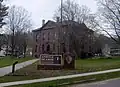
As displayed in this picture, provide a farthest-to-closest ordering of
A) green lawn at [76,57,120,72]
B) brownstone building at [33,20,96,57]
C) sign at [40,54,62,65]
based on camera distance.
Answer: brownstone building at [33,20,96,57] < sign at [40,54,62,65] < green lawn at [76,57,120,72]

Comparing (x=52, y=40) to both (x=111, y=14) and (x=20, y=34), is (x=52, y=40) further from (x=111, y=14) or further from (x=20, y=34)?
(x=111, y=14)

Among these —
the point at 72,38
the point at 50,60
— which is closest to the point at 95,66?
the point at 50,60

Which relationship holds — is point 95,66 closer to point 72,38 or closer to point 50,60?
point 50,60

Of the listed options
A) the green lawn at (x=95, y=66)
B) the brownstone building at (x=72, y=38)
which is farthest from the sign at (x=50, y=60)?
the brownstone building at (x=72, y=38)

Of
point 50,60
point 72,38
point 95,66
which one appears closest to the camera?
point 50,60

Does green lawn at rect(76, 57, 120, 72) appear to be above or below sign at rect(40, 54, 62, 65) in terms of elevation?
below

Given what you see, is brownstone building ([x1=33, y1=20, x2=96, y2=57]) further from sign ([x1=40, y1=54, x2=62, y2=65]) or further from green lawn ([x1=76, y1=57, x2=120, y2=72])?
sign ([x1=40, y1=54, x2=62, y2=65])

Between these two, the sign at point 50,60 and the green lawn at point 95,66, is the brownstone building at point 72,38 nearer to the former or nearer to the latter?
the green lawn at point 95,66

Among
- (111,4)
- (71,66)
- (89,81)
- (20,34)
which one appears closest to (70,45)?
(111,4)

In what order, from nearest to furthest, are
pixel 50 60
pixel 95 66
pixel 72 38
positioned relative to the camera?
pixel 50 60 → pixel 95 66 → pixel 72 38

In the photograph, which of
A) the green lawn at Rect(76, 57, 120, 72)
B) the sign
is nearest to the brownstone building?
the green lawn at Rect(76, 57, 120, 72)

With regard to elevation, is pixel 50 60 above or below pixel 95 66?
above

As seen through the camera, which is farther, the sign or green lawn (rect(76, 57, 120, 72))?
the sign

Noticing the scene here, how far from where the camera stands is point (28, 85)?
1247 centimetres
